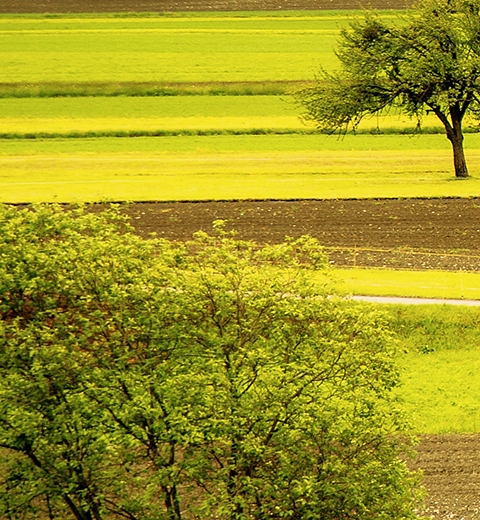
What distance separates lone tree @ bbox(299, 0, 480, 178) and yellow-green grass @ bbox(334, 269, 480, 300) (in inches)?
610

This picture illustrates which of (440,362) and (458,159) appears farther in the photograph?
(458,159)

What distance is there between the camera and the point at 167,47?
88.7m

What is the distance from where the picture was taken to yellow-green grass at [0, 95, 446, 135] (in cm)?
6775

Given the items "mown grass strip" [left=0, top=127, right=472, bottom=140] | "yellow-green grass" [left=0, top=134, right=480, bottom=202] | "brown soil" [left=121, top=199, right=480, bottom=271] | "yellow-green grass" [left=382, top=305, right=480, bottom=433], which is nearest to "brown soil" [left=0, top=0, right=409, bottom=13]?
"mown grass strip" [left=0, top=127, right=472, bottom=140]

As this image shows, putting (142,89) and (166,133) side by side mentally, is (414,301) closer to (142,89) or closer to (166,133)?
(166,133)

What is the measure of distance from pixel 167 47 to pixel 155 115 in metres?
19.4

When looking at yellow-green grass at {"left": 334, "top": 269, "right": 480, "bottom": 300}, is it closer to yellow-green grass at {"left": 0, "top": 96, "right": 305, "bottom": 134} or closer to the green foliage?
the green foliage

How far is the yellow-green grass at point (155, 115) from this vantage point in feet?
A: 222

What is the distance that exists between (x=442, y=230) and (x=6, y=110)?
3632 cm

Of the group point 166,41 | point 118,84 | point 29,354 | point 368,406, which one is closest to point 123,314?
point 29,354

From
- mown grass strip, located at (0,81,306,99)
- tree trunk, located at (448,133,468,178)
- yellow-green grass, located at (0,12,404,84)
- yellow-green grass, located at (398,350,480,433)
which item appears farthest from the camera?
yellow-green grass, located at (0,12,404,84)

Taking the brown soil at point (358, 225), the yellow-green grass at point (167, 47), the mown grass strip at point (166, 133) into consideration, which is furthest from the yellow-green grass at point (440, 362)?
the yellow-green grass at point (167, 47)

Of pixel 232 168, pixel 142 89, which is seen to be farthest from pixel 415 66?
pixel 142 89

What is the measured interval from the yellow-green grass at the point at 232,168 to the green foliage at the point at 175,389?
27.2 metres
